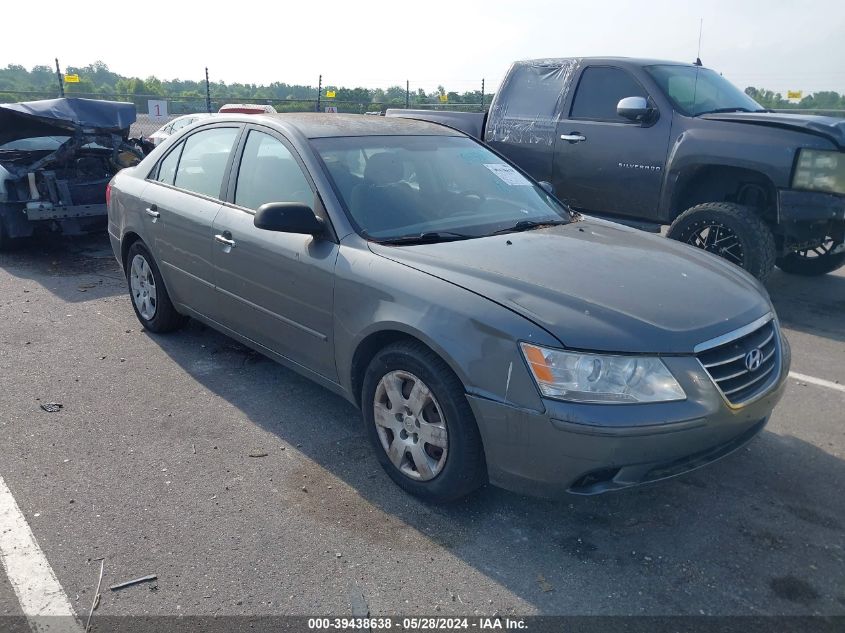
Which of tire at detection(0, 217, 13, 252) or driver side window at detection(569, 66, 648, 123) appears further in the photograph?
tire at detection(0, 217, 13, 252)

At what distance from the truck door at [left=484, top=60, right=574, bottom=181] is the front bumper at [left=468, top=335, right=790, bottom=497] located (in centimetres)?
498

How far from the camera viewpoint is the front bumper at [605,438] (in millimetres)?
2658

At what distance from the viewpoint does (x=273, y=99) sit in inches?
952

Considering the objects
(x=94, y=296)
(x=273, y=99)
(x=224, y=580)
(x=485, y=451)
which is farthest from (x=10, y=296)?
(x=273, y=99)

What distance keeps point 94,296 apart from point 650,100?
556 cm

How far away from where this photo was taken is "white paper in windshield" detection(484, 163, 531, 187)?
14.4 feet

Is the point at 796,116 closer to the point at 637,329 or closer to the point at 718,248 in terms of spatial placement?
the point at 718,248

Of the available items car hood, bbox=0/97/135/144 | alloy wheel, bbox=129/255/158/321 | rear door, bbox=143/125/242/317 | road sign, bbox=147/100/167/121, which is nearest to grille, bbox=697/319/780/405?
rear door, bbox=143/125/242/317

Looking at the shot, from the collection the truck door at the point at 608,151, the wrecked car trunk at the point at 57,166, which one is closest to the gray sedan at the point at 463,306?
the truck door at the point at 608,151

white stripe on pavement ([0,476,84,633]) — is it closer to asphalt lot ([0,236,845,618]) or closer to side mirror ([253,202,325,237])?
asphalt lot ([0,236,845,618])

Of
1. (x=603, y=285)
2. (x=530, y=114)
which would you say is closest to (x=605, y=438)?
(x=603, y=285)

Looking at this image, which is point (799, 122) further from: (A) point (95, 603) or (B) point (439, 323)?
(A) point (95, 603)

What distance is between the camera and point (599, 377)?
2.70m

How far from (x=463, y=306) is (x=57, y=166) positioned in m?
7.36
